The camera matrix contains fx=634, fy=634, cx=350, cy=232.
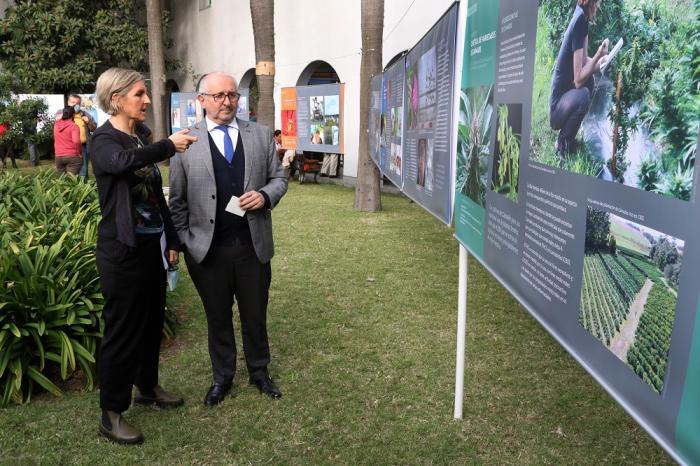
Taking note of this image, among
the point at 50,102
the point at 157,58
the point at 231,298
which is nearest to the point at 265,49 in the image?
the point at 50,102

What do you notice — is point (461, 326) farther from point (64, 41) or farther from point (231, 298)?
point (64, 41)

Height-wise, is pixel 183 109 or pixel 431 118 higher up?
pixel 183 109

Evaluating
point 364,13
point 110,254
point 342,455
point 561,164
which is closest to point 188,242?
point 110,254

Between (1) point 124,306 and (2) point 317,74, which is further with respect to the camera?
(2) point 317,74

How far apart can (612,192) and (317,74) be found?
21.6 meters

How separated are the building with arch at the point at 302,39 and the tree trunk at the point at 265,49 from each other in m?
2.65

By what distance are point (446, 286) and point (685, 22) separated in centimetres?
521

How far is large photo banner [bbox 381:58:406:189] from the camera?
22.3 feet

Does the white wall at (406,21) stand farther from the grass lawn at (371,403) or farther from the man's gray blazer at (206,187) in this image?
the man's gray blazer at (206,187)

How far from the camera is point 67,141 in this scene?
12070 mm

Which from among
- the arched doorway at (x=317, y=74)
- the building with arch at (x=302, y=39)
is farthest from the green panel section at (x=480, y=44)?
the arched doorway at (x=317, y=74)

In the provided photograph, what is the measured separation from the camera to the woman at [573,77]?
1.76 metres

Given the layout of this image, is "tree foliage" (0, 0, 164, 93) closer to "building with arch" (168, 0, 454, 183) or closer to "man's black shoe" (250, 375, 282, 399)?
"building with arch" (168, 0, 454, 183)

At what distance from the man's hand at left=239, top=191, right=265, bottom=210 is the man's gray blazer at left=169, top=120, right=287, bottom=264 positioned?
102mm
